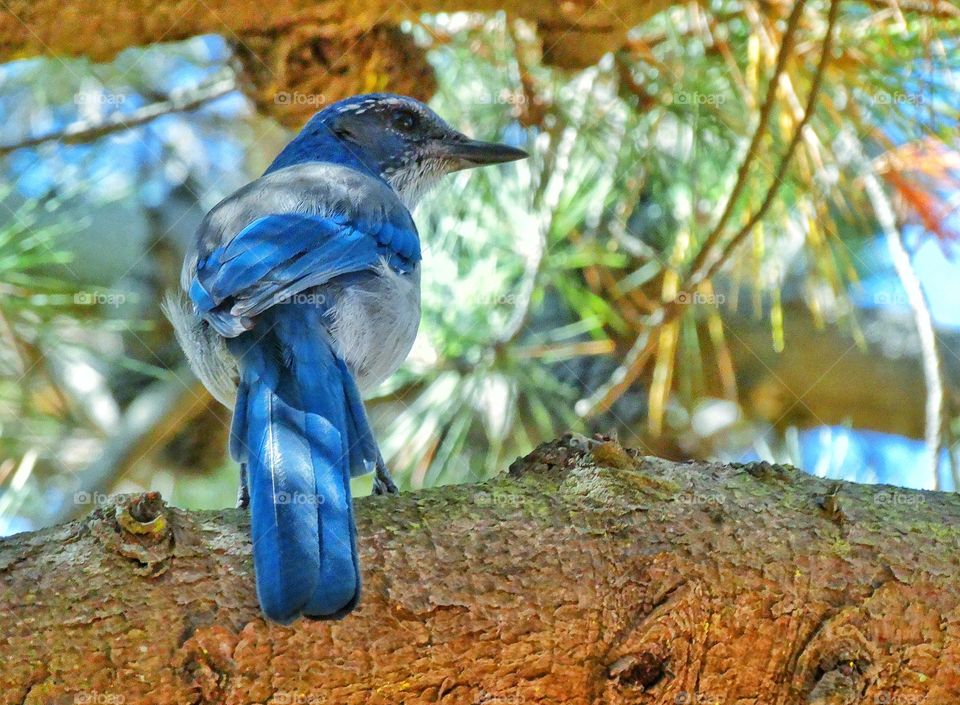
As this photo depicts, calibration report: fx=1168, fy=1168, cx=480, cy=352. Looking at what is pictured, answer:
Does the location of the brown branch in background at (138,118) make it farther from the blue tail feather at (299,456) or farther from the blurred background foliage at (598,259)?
the blue tail feather at (299,456)

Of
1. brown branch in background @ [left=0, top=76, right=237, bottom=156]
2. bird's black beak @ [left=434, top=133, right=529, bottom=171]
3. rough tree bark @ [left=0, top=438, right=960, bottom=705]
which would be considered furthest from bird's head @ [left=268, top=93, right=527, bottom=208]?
rough tree bark @ [left=0, top=438, right=960, bottom=705]

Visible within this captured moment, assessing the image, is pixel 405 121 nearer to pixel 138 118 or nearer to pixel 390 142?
pixel 390 142

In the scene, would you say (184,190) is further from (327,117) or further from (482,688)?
(482,688)

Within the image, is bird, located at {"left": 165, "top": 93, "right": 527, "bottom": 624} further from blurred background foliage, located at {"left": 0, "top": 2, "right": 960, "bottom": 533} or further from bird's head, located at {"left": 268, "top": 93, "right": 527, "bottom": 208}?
blurred background foliage, located at {"left": 0, "top": 2, "right": 960, "bottom": 533}

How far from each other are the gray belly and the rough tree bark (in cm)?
71

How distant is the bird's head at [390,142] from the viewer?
156 inches

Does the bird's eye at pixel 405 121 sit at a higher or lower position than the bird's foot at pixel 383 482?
higher

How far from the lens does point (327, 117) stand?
4.02 meters

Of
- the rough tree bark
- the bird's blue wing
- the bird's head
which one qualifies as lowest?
the rough tree bark

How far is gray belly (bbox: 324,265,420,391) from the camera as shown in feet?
9.62

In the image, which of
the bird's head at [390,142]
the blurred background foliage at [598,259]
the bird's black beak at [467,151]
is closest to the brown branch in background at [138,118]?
the blurred background foliage at [598,259]

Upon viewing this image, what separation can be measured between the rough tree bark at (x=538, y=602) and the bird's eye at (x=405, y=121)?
1.95m

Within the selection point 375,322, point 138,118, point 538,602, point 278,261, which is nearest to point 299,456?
point 538,602

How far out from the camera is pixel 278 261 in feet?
9.01
